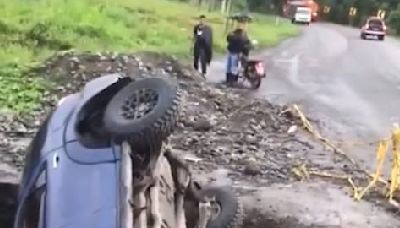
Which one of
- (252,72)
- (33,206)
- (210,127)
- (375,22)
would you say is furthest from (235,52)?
(375,22)

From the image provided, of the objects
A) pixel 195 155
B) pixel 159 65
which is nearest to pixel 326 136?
pixel 195 155

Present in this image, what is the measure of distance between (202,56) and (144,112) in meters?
15.3

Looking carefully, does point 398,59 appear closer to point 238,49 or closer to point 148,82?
point 238,49

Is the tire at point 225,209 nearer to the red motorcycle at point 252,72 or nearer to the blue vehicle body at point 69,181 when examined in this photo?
the blue vehicle body at point 69,181

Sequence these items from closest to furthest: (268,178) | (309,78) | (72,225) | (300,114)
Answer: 1. (72,225)
2. (268,178)
3. (300,114)
4. (309,78)

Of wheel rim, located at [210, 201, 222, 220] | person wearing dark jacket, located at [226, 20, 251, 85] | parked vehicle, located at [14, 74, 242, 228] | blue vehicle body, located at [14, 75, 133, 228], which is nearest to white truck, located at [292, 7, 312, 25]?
person wearing dark jacket, located at [226, 20, 251, 85]

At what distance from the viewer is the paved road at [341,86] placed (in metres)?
16.1

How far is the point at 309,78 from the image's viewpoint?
81.0 feet

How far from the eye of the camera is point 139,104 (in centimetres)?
649

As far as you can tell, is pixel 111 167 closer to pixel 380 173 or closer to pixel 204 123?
pixel 380 173

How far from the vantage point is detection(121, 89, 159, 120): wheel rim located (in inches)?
249

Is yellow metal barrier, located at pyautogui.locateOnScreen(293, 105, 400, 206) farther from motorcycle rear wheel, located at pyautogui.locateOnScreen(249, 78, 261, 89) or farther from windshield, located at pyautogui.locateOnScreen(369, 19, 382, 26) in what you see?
windshield, located at pyautogui.locateOnScreen(369, 19, 382, 26)

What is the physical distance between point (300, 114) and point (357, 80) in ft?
30.7

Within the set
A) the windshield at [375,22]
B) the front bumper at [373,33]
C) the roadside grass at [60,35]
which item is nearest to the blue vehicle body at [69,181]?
the roadside grass at [60,35]
